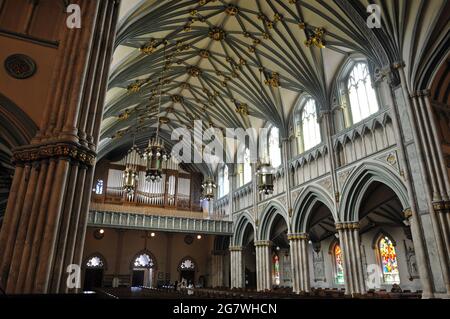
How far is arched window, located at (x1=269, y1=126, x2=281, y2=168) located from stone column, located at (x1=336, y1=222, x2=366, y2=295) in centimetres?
679

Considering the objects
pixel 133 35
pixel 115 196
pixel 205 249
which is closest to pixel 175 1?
pixel 133 35

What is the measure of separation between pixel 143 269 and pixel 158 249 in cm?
198

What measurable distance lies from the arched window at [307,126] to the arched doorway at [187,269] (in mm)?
15649

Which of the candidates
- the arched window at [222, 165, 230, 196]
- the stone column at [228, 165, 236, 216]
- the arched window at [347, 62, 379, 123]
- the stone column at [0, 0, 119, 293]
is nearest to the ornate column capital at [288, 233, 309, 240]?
the arched window at [347, 62, 379, 123]

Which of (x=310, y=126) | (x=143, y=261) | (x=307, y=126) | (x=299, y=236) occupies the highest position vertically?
(x=307, y=126)

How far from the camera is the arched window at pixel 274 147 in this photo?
20.5 meters

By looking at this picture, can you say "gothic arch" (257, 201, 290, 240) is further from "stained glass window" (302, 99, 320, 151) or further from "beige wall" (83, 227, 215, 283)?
"beige wall" (83, 227, 215, 283)

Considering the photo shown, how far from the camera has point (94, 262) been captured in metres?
25.5

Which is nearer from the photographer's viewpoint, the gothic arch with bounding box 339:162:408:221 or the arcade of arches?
the arcade of arches

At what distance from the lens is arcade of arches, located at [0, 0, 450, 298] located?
641cm

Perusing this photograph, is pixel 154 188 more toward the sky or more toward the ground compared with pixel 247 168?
more toward the ground

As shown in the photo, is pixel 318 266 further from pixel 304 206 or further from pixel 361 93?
pixel 361 93

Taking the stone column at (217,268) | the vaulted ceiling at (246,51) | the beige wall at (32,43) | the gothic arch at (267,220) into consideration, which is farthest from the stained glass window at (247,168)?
the beige wall at (32,43)

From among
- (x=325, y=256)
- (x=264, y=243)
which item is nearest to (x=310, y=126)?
(x=264, y=243)
